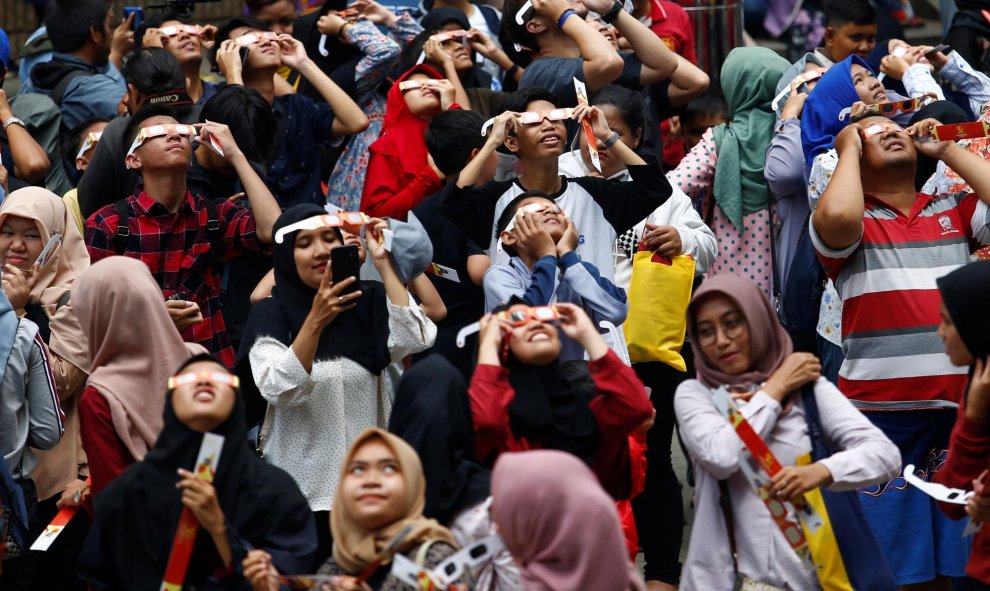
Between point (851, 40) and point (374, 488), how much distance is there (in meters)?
4.87

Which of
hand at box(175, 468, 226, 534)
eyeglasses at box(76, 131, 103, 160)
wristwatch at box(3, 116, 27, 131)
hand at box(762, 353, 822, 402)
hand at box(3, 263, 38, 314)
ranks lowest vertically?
hand at box(175, 468, 226, 534)

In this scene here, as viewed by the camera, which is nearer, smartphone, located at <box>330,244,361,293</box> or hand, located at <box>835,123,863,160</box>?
smartphone, located at <box>330,244,361,293</box>

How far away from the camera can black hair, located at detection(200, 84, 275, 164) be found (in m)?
7.15

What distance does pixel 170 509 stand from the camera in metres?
4.78

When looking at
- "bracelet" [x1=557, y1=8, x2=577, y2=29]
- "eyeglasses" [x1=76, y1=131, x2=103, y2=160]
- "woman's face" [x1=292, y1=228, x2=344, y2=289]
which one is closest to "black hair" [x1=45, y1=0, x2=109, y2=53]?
"eyeglasses" [x1=76, y1=131, x2=103, y2=160]

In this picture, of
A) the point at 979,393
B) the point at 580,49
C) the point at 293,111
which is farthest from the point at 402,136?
the point at 979,393

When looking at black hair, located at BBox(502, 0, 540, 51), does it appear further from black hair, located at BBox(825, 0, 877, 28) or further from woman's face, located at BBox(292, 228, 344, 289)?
woman's face, located at BBox(292, 228, 344, 289)

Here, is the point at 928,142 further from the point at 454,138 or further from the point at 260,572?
the point at 260,572

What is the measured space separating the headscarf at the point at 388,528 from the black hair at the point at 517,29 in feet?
12.3

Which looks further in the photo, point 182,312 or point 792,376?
point 182,312

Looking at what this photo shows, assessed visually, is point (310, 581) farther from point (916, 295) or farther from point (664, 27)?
point (664, 27)

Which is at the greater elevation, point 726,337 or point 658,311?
point 726,337

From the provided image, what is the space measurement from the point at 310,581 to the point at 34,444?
6.09ft

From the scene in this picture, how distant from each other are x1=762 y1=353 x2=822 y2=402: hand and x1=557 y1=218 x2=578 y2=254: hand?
1208 mm
